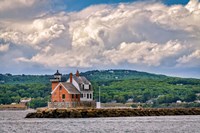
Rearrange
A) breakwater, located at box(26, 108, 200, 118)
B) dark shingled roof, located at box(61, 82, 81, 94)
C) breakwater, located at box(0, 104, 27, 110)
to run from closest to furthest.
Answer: breakwater, located at box(26, 108, 200, 118) → dark shingled roof, located at box(61, 82, 81, 94) → breakwater, located at box(0, 104, 27, 110)

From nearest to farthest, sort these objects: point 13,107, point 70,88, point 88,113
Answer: point 88,113 < point 70,88 < point 13,107

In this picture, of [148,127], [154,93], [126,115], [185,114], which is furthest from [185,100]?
[148,127]

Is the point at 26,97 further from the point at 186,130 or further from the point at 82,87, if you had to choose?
the point at 186,130

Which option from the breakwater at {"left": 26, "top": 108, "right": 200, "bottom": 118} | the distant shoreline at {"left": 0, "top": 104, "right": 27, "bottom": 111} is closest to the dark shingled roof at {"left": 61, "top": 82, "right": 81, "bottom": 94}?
the breakwater at {"left": 26, "top": 108, "right": 200, "bottom": 118}

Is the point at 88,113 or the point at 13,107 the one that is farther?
the point at 13,107

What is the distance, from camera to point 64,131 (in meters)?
68.2

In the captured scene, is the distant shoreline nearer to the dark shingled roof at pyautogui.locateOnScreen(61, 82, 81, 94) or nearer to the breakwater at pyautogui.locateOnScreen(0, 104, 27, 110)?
the breakwater at pyautogui.locateOnScreen(0, 104, 27, 110)

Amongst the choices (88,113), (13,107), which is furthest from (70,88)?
(13,107)

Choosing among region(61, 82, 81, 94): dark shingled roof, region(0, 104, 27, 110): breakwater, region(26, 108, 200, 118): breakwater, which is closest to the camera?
region(26, 108, 200, 118): breakwater

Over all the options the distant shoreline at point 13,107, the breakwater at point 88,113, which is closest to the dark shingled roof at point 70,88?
the breakwater at point 88,113

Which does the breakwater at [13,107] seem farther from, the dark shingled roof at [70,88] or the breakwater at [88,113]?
the breakwater at [88,113]

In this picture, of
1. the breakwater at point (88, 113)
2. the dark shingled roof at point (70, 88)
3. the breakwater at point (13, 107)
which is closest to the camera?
the breakwater at point (88, 113)

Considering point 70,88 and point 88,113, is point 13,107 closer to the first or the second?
point 70,88

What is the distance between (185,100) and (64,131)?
114m
